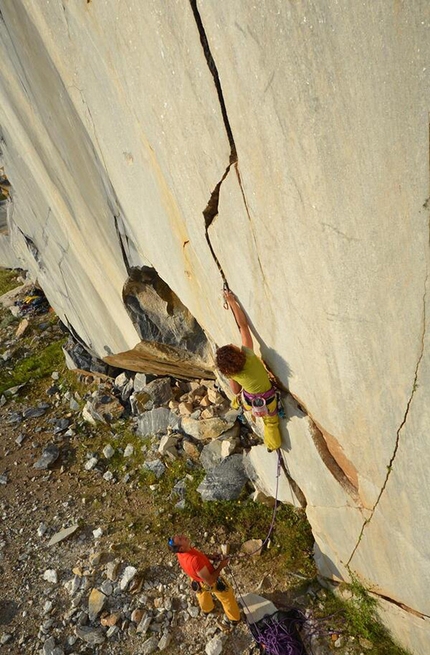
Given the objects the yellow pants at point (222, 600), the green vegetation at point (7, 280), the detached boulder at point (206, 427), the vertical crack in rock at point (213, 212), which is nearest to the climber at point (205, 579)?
the yellow pants at point (222, 600)

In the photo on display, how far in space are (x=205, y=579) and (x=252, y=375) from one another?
2110 mm

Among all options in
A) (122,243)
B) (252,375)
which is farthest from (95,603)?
(122,243)

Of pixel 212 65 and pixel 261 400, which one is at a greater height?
pixel 212 65

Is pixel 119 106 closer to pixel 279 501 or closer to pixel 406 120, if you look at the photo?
pixel 406 120

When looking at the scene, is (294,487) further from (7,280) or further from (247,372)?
(7,280)

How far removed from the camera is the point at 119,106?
12.3ft

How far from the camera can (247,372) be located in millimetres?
3691

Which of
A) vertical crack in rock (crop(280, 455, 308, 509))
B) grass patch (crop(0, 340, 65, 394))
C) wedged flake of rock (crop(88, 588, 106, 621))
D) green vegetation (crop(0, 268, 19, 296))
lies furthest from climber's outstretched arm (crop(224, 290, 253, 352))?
green vegetation (crop(0, 268, 19, 296))

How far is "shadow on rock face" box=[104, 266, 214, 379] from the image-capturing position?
5.59 metres

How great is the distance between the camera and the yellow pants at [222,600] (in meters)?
4.53

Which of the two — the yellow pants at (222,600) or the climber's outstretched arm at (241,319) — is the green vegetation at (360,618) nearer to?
the yellow pants at (222,600)

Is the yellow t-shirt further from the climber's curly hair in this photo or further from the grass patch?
the grass patch

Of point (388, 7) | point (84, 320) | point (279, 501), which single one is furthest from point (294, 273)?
point (84, 320)

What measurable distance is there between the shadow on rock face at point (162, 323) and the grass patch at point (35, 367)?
12.6 feet
